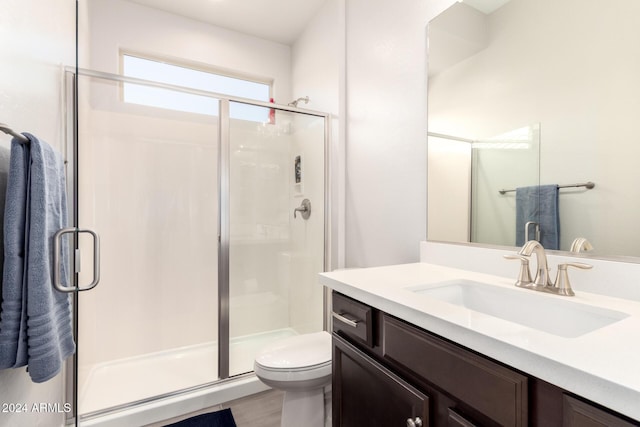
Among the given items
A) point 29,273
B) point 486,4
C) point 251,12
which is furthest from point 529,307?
point 251,12

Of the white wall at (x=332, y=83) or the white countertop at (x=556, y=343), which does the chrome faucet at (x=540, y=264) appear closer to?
the white countertop at (x=556, y=343)

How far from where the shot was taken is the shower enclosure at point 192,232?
81.8 inches

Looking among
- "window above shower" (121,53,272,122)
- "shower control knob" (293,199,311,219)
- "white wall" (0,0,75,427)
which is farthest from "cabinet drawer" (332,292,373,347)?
"window above shower" (121,53,272,122)

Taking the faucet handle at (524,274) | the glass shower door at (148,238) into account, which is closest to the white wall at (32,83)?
the glass shower door at (148,238)

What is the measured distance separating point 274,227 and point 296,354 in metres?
1.17

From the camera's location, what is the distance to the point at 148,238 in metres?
2.37

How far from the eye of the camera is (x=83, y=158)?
211cm

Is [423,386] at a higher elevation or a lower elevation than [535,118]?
lower

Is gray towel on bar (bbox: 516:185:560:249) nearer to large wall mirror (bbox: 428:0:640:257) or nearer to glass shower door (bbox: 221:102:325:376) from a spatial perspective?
large wall mirror (bbox: 428:0:640:257)

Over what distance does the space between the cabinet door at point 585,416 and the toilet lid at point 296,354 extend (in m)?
1.06

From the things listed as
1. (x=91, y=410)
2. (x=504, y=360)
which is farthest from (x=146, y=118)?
(x=504, y=360)

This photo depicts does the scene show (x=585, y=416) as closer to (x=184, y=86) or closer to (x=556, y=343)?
(x=556, y=343)

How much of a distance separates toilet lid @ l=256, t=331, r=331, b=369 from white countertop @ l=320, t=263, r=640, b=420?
628 mm

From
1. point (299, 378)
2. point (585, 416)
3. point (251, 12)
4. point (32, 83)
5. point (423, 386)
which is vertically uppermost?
point (251, 12)
